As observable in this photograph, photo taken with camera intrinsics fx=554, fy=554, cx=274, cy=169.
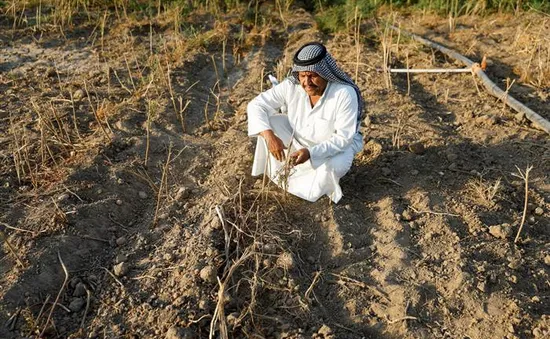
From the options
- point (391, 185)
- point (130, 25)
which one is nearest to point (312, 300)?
point (391, 185)

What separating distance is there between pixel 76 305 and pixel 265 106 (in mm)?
1574

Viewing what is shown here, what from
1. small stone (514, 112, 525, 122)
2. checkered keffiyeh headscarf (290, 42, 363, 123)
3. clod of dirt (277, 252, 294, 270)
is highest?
checkered keffiyeh headscarf (290, 42, 363, 123)

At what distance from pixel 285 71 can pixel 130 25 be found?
7.10 feet

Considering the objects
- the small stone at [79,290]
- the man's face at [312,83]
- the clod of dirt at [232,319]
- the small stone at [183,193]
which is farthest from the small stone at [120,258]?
the man's face at [312,83]

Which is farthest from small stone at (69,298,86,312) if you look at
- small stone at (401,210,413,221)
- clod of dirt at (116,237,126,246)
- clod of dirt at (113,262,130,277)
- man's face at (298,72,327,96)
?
small stone at (401,210,413,221)

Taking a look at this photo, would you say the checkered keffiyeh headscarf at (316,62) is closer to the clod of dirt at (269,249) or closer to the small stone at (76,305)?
the clod of dirt at (269,249)

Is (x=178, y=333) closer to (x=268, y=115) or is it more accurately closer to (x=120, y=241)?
(x=120, y=241)

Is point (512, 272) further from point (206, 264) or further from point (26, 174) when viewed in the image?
point (26, 174)

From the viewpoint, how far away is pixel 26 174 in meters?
3.73

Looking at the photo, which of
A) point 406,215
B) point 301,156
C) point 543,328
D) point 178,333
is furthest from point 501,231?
point 178,333

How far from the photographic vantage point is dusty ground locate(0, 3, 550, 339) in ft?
9.00

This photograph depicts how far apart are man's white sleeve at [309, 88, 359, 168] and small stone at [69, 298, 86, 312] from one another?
145 centimetres

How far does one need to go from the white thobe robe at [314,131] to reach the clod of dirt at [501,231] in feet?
2.97

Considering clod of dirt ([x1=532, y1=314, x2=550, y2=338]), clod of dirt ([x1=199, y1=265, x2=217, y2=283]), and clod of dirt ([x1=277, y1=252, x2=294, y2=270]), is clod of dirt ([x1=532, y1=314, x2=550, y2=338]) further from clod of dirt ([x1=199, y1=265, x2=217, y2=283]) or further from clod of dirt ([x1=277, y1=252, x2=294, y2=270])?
clod of dirt ([x1=199, y1=265, x2=217, y2=283])
